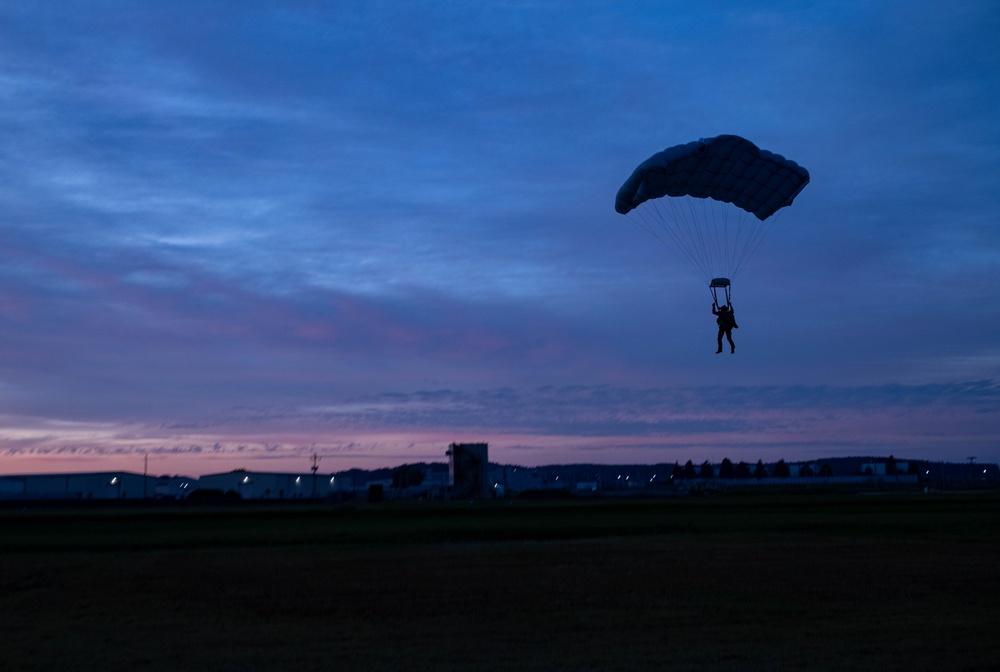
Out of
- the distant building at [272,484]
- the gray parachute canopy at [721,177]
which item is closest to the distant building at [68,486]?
the distant building at [272,484]

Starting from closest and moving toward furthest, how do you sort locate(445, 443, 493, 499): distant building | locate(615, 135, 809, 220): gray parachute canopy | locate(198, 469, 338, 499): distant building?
1. locate(615, 135, 809, 220): gray parachute canopy
2. locate(445, 443, 493, 499): distant building
3. locate(198, 469, 338, 499): distant building

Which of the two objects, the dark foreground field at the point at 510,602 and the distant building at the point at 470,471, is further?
the distant building at the point at 470,471

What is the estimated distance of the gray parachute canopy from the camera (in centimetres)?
2131

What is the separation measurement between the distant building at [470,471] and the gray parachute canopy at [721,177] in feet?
248

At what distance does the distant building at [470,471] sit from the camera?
96.2m

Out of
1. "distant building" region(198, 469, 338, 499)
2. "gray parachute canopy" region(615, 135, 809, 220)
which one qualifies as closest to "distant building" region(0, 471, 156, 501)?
"distant building" region(198, 469, 338, 499)

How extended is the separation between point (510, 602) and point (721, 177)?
11.9 meters

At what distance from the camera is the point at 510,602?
17.6 m

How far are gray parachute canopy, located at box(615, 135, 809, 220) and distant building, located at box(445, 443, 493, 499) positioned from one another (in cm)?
7551

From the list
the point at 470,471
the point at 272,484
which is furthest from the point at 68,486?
the point at 470,471

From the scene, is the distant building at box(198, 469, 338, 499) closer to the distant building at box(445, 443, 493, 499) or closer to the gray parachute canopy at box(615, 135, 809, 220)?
the distant building at box(445, 443, 493, 499)

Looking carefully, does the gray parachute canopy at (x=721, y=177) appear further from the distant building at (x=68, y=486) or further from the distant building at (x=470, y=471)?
the distant building at (x=68, y=486)

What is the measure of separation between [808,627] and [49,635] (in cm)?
1259

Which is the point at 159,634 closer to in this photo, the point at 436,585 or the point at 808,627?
the point at 436,585
